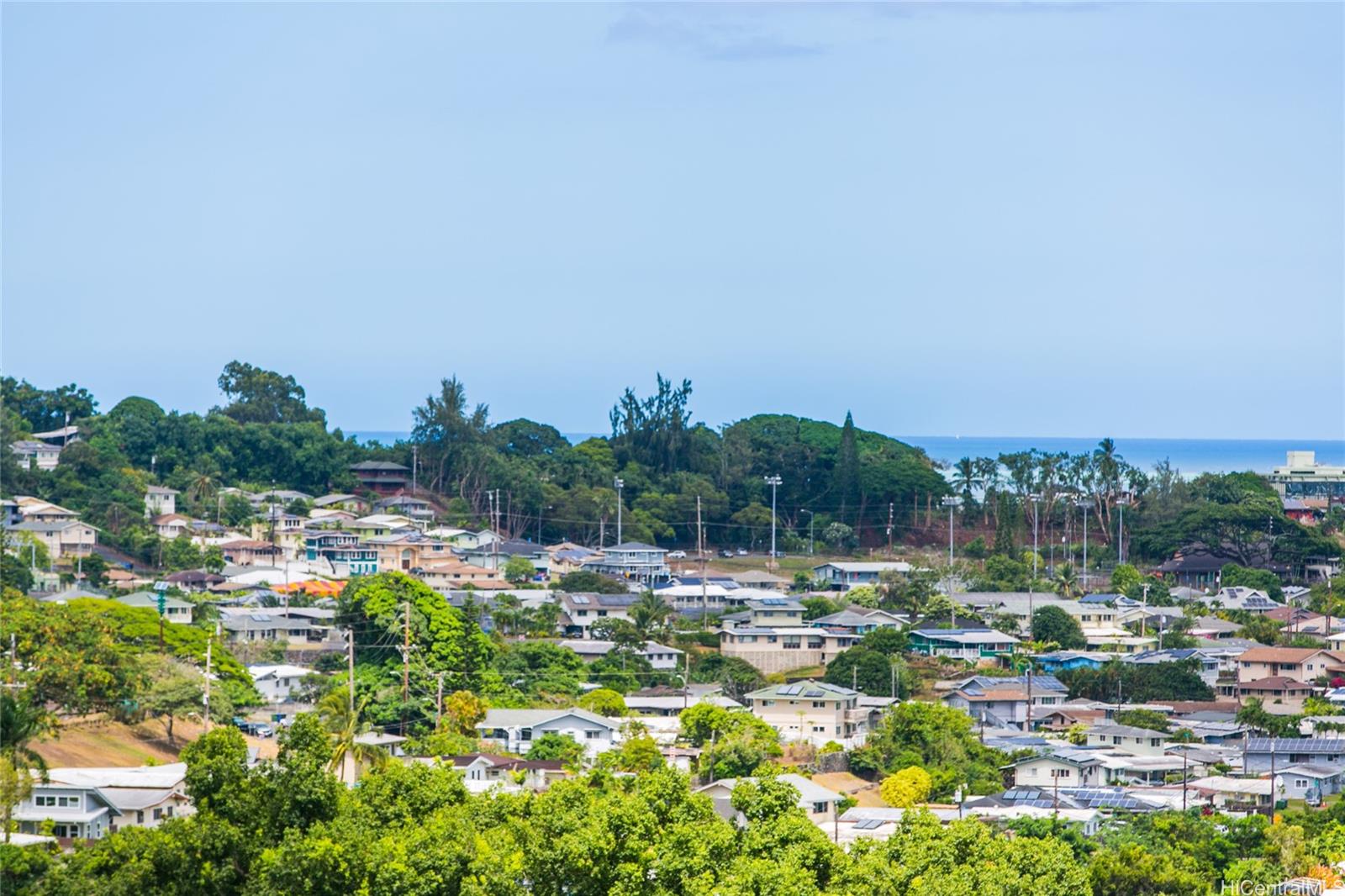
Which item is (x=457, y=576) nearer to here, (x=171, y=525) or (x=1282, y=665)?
(x=171, y=525)

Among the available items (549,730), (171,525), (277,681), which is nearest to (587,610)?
(277,681)

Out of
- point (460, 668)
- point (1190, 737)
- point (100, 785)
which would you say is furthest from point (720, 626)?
point (100, 785)

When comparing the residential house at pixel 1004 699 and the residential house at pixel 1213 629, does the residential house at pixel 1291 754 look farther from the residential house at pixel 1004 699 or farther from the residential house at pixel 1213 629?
the residential house at pixel 1213 629

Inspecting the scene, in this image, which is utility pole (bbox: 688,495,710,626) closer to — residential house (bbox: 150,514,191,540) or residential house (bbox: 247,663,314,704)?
residential house (bbox: 247,663,314,704)

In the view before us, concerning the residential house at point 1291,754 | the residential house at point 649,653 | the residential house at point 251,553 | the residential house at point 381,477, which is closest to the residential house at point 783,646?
the residential house at point 649,653

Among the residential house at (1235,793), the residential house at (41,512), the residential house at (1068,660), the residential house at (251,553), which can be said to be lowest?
the residential house at (1235,793)

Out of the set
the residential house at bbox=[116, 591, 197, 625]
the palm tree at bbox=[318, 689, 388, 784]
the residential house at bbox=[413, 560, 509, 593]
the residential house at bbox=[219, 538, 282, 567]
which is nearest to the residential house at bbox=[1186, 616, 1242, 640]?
the residential house at bbox=[413, 560, 509, 593]
